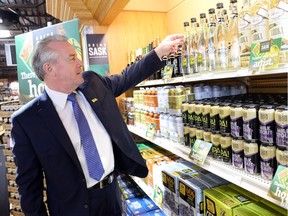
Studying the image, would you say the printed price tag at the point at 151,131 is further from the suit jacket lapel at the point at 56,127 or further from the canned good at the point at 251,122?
the canned good at the point at 251,122

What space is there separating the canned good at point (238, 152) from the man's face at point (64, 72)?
1074 millimetres

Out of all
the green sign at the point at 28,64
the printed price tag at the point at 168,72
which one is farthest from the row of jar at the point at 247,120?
the green sign at the point at 28,64

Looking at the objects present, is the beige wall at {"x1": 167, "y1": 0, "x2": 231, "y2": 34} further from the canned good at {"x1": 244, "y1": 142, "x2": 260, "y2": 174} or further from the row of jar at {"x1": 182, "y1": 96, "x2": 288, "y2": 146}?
the canned good at {"x1": 244, "y1": 142, "x2": 260, "y2": 174}

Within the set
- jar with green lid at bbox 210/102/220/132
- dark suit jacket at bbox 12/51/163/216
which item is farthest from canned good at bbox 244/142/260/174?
dark suit jacket at bbox 12/51/163/216

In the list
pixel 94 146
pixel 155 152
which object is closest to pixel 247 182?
pixel 94 146

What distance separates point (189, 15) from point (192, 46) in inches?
41.9

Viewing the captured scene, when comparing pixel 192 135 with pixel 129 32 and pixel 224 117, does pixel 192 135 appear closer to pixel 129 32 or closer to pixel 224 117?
pixel 224 117

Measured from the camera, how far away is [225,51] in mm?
1390

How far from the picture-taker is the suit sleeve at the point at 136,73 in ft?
6.27

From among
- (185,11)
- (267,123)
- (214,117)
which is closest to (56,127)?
(214,117)

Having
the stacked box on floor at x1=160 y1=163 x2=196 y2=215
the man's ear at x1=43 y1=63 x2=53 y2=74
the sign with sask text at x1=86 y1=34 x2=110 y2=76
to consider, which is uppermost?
the sign with sask text at x1=86 y1=34 x2=110 y2=76

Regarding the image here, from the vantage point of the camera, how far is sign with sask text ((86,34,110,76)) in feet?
10.4

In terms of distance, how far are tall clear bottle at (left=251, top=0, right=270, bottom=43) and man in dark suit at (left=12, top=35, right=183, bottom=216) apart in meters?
0.72

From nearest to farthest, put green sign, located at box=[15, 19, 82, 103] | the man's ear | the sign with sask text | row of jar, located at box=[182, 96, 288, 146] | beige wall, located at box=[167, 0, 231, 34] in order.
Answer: row of jar, located at box=[182, 96, 288, 146]
the man's ear
beige wall, located at box=[167, 0, 231, 34]
the sign with sask text
green sign, located at box=[15, 19, 82, 103]
